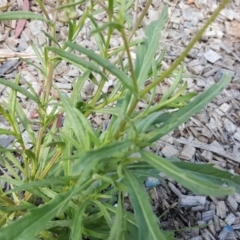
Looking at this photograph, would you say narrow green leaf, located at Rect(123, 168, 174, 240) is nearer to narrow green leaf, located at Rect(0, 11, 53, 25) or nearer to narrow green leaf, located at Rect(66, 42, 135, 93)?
narrow green leaf, located at Rect(66, 42, 135, 93)

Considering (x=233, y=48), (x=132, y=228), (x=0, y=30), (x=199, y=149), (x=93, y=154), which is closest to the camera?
(x=93, y=154)

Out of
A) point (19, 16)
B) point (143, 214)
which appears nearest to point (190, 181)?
point (143, 214)

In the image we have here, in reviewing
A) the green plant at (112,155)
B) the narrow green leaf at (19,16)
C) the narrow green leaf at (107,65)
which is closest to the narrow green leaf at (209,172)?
the green plant at (112,155)

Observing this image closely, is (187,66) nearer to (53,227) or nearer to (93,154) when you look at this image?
(53,227)

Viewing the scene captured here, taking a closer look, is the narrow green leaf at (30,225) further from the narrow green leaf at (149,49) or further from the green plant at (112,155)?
the narrow green leaf at (149,49)


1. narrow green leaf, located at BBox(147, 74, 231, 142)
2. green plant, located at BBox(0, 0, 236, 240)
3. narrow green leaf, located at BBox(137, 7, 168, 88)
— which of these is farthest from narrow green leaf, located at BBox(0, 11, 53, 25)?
narrow green leaf, located at BBox(147, 74, 231, 142)

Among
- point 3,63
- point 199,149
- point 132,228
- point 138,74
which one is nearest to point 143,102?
point 199,149
